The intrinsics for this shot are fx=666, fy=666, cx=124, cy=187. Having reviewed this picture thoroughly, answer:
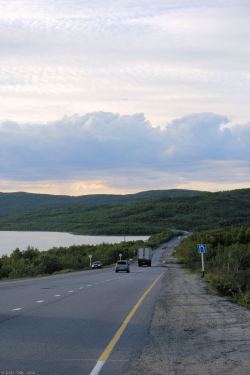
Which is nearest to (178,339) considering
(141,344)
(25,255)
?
(141,344)

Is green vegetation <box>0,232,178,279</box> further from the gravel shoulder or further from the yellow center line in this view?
the yellow center line

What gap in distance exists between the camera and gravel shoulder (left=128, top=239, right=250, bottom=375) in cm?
956

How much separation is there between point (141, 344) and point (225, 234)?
110m

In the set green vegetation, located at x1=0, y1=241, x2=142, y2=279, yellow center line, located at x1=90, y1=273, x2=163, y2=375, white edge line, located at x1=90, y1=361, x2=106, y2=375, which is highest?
green vegetation, located at x1=0, y1=241, x2=142, y2=279

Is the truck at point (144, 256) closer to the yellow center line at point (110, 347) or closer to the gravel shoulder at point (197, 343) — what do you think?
the gravel shoulder at point (197, 343)

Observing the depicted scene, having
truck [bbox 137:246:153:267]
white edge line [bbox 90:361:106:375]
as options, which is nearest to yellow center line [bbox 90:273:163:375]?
white edge line [bbox 90:361:106:375]

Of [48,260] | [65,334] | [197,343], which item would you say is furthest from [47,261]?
[197,343]

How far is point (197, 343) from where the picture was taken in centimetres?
1207

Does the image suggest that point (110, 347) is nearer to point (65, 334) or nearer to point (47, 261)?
point (65, 334)

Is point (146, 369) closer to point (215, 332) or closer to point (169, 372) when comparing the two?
point (169, 372)

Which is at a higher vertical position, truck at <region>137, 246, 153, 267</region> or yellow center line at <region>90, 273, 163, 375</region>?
truck at <region>137, 246, 153, 267</region>

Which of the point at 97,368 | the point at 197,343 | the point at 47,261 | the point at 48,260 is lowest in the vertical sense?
the point at 97,368

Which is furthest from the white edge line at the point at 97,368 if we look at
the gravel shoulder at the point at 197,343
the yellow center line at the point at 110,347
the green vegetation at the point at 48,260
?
the green vegetation at the point at 48,260

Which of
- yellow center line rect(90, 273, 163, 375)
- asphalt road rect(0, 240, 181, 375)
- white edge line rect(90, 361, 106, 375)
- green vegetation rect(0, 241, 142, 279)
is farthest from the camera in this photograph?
green vegetation rect(0, 241, 142, 279)
